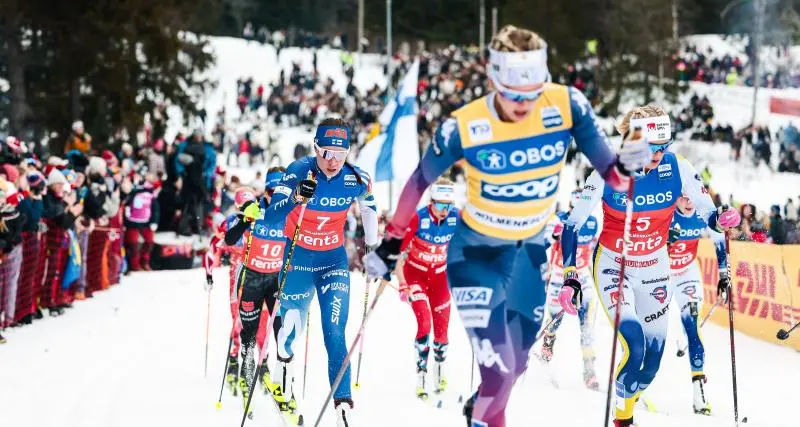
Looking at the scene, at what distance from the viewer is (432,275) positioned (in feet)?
35.9

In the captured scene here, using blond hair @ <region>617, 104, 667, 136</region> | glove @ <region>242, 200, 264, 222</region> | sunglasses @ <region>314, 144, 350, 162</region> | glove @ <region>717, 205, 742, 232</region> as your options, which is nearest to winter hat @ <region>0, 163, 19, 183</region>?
glove @ <region>242, 200, 264, 222</region>

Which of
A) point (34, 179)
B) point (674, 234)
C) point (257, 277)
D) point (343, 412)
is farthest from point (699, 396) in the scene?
point (34, 179)

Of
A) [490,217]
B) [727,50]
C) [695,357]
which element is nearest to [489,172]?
[490,217]

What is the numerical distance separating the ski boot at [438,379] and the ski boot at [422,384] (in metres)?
0.21

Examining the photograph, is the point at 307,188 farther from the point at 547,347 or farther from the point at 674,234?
the point at 547,347

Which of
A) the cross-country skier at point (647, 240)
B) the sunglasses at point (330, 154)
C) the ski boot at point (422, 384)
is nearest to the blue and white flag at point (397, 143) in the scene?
the ski boot at point (422, 384)

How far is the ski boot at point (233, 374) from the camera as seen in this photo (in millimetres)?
10258

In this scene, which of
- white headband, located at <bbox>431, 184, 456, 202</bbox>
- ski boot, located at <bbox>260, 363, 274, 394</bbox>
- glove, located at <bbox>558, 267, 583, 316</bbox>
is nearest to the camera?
glove, located at <bbox>558, 267, 583, 316</bbox>

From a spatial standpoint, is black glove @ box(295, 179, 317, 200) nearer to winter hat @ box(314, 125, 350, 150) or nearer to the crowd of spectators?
winter hat @ box(314, 125, 350, 150)

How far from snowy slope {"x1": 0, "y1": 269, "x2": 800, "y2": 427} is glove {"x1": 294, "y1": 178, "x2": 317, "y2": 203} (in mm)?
2174

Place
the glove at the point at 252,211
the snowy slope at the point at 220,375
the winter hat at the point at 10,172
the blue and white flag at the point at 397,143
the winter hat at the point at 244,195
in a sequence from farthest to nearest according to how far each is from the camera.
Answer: the blue and white flag at the point at 397,143, the winter hat at the point at 10,172, the winter hat at the point at 244,195, the snowy slope at the point at 220,375, the glove at the point at 252,211

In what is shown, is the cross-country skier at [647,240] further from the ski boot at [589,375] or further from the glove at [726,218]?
the ski boot at [589,375]

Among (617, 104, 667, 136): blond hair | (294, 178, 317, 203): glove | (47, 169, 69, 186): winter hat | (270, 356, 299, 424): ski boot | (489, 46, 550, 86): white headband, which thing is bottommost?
(270, 356, 299, 424): ski boot

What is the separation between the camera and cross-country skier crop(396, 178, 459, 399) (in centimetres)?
1084
